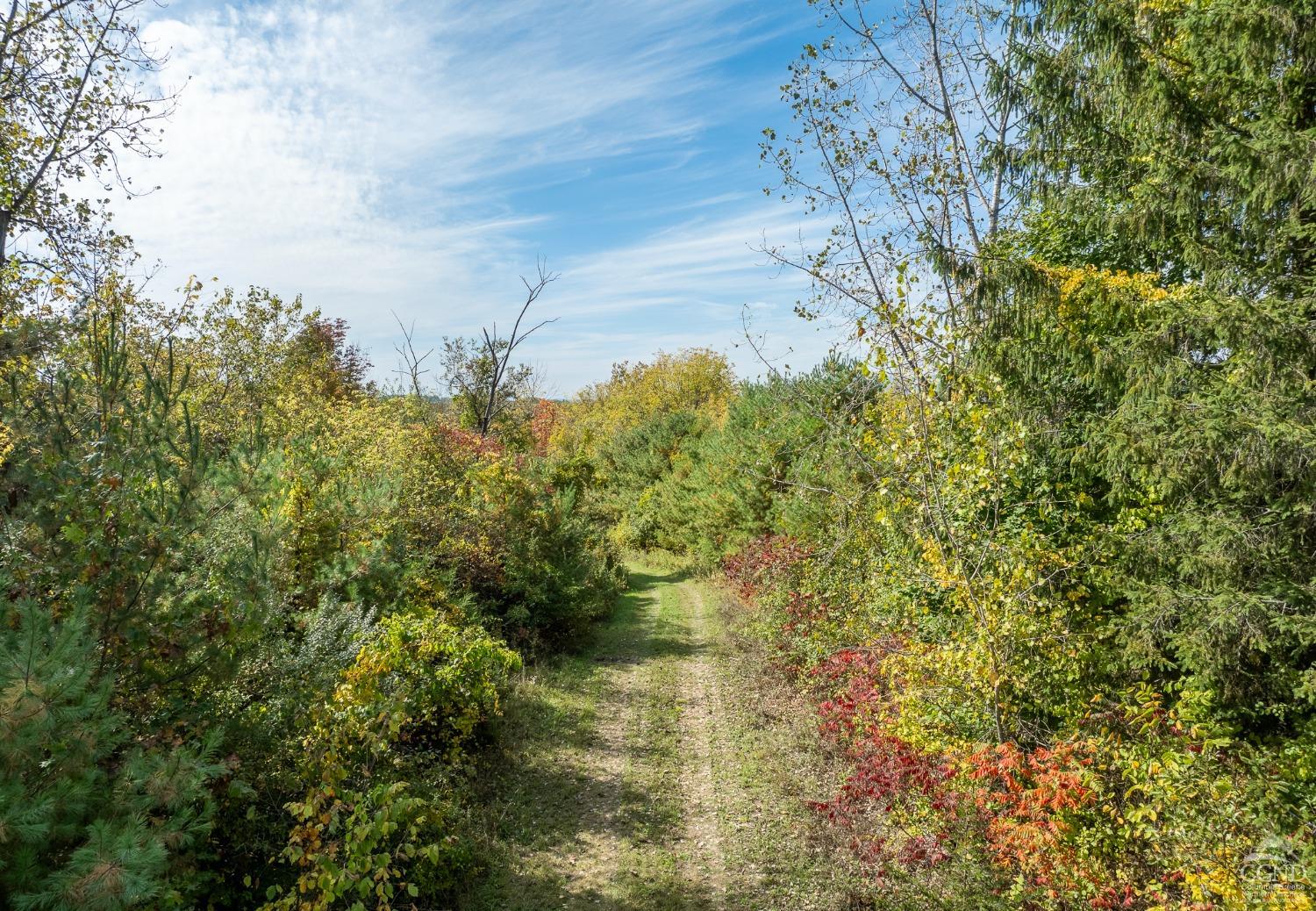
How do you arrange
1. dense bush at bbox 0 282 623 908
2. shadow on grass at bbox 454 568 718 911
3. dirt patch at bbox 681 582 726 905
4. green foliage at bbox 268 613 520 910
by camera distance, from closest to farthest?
dense bush at bbox 0 282 623 908
green foliage at bbox 268 613 520 910
shadow on grass at bbox 454 568 718 911
dirt patch at bbox 681 582 726 905

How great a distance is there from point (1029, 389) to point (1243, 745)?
150 inches

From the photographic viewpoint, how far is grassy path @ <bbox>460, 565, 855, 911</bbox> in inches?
253

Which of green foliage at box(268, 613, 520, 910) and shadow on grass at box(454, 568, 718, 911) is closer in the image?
green foliage at box(268, 613, 520, 910)

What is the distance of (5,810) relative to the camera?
8.61 feet

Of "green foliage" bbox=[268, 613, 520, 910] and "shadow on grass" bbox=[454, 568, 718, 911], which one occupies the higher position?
"green foliage" bbox=[268, 613, 520, 910]

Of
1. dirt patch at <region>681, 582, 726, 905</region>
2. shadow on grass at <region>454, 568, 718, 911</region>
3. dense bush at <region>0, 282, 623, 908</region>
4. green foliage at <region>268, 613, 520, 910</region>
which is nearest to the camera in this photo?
dense bush at <region>0, 282, 623, 908</region>

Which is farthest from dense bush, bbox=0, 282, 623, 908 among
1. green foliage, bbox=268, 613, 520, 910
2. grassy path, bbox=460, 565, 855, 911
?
grassy path, bbox=460, 565, 855, 911

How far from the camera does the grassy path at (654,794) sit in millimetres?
6414

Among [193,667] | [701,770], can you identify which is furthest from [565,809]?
[193,667]

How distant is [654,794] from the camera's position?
8242 millimetres

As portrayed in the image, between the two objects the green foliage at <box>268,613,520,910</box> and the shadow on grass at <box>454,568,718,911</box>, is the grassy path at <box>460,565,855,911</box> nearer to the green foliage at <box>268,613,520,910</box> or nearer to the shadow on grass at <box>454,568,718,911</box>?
the shadow on grass at <box>454,568,718,911</box>

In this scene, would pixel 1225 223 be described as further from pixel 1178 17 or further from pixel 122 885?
pixel 122 885

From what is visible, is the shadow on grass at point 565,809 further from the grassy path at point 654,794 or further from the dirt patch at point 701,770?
the dirt patch at point 701,770

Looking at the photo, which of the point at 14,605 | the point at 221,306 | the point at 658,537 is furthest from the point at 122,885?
the point at 658,537
